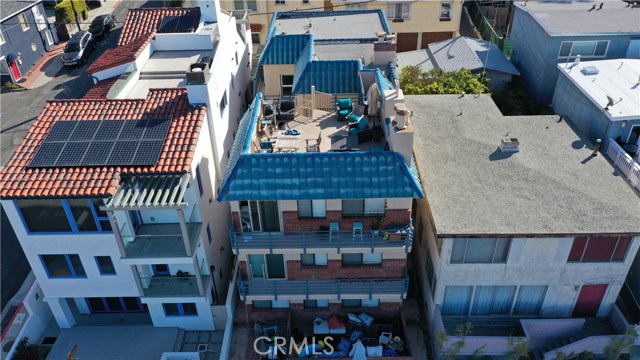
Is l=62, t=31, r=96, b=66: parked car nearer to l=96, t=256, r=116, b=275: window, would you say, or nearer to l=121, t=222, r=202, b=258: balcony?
l=96, t=256, r=116, b=275: window

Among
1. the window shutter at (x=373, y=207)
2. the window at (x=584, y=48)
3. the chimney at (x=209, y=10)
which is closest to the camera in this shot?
the window shutter at (x=373, y=207)

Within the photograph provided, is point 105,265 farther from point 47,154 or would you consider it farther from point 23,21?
point 23,21

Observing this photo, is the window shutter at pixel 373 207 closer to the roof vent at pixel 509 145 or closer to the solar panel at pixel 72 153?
the roof vent at pixel 509 145

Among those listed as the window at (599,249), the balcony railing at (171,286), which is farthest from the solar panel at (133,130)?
the window at (599,249)

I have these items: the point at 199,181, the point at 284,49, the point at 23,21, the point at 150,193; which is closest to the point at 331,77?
the point at 284,49

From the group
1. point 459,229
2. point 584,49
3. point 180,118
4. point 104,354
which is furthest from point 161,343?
point 584,49

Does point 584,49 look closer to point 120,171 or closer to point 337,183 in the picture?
point 337,183

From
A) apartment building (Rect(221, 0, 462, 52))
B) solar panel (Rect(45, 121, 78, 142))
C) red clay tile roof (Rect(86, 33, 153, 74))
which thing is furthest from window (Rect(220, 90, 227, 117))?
apartment building (Rect(221, 0, 462, 52))
